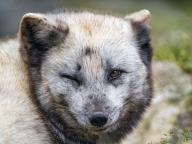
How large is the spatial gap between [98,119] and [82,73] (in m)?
0.61

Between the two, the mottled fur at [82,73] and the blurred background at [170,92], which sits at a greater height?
the mottled fur at [82,73]

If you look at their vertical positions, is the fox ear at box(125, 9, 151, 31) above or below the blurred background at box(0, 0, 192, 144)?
above

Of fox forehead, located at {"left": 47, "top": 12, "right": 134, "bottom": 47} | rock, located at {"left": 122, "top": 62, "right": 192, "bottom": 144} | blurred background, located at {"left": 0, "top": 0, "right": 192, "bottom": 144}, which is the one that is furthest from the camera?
rock, located at {"left": 122, "top": 62, "right": 192, "bottom": 144}

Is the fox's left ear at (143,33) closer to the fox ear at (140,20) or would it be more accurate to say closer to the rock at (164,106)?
the fox ear at (140,20)

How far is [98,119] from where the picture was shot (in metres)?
8.56

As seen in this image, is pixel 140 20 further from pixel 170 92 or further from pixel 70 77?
pixel 170 92

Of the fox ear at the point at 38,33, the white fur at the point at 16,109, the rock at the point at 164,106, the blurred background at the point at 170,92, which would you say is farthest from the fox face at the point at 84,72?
the rock at the point at 164,106

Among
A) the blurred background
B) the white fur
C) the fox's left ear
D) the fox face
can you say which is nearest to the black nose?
the fox face

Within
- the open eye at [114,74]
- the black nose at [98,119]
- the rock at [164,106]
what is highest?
the open eye at [114,74]

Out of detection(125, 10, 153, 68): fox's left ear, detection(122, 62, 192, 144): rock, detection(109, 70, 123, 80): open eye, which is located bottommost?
detection(122, 62, 192, 144): rock

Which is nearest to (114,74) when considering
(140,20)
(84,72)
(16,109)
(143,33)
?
(84,72)

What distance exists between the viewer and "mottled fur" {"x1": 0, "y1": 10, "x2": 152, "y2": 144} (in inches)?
349

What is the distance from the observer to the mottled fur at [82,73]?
8875mm

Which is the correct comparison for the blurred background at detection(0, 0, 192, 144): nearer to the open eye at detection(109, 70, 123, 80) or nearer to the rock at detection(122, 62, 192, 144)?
the rock at detection(122, 62, 192, 144)
